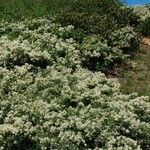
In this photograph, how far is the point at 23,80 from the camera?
19141 millimetres

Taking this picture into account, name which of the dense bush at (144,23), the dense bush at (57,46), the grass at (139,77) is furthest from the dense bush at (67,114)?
the dense bush at (144,23)

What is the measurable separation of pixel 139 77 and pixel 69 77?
3.78 meters

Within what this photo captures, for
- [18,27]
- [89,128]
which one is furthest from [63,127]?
[18,27]

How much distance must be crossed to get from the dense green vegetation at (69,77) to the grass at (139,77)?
21 cm

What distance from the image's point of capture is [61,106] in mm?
17547

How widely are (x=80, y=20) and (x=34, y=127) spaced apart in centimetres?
906

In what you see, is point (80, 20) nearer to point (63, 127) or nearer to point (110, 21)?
point (110, 21)

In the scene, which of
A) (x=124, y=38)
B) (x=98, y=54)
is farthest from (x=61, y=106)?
(x=124, y=38)

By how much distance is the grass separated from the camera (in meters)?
21.3

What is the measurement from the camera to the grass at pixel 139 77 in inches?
838

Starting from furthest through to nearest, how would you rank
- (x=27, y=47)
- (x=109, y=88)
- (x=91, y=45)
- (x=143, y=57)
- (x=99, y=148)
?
(x=143, y=57) < (x=91, y=45) < (x=27, y=47) < (x=109, y=88) < (x=99, y=148)

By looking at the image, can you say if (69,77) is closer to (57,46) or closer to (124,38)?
(57,46)

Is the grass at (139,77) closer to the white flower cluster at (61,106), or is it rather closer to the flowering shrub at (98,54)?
the flowering shrub at (98,54)

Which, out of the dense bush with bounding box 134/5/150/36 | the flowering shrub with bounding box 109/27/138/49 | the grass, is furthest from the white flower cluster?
the dense bush with bounding box 134/5/150/36
